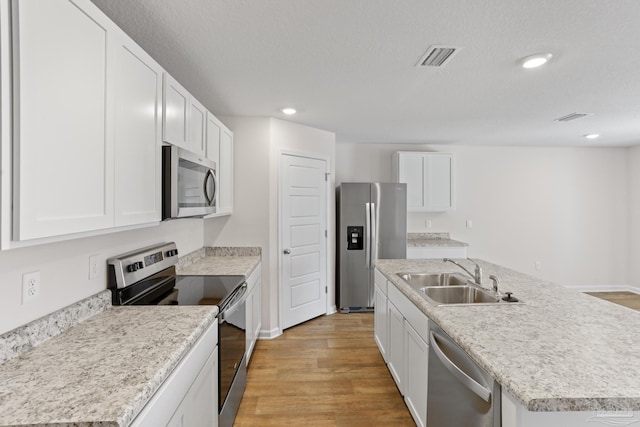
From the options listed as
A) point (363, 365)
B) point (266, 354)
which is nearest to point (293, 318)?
point (266, 354)

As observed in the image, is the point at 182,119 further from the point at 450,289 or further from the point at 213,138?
the point at 450,289

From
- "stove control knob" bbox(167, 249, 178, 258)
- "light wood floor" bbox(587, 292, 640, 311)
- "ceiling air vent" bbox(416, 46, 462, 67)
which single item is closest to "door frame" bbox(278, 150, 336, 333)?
"stove control knob" bbox(167, 249, 178, 258)

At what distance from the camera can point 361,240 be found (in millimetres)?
4145

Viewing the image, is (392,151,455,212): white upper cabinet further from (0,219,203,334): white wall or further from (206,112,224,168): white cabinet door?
(0,219,203,334): white wall

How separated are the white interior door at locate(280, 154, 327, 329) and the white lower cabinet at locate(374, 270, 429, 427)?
Answer: 1238mm

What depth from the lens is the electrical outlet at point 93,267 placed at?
4.99ft

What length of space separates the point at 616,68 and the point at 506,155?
3.07 metres

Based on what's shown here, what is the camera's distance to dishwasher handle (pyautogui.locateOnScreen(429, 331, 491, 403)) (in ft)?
3.60

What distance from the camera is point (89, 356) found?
1.09 meters

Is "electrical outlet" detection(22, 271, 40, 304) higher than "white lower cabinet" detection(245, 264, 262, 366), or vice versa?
"electrical outlet" detection(22, 271, 40, 304)

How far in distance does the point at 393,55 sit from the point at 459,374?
1.80m

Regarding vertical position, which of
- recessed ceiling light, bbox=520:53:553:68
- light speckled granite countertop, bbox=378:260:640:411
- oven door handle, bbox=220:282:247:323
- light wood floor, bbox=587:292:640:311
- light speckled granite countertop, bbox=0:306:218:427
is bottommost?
light wood floor, bbox=587:292:640:311

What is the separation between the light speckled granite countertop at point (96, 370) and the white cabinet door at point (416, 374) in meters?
1.16

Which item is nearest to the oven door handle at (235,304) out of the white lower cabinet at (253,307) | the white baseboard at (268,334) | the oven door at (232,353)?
the oven door at (232,353)
